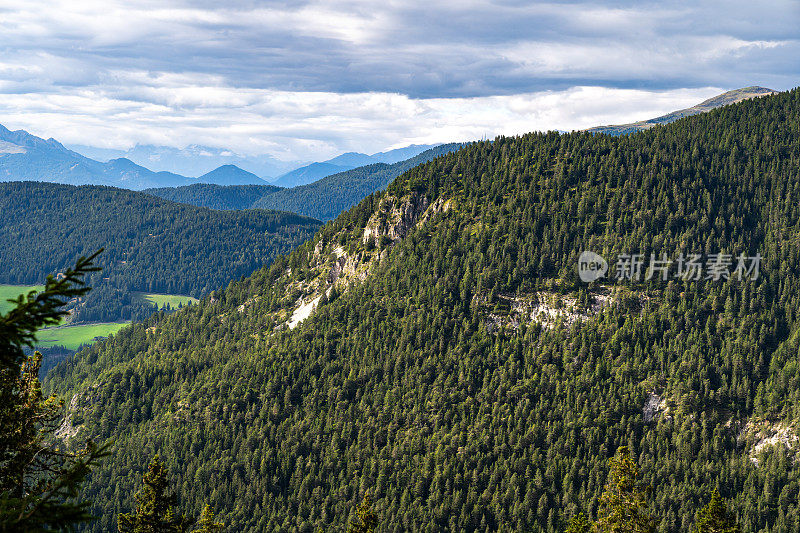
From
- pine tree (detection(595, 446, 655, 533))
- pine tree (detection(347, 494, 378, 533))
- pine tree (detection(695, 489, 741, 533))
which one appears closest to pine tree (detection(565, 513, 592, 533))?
pine tree (detection(595, 446, 655, 533))

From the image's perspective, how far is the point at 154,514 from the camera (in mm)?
63312

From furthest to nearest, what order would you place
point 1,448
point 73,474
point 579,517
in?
point 579,517 → point 1,448 → point 73,474

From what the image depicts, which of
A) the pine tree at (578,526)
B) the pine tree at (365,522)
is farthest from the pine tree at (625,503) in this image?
the pine tree at (365,522)

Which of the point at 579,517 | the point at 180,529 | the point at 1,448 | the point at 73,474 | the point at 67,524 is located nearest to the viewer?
the point at 67,524

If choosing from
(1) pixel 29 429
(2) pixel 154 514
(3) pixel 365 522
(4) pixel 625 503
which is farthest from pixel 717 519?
(1) pixel 29 429

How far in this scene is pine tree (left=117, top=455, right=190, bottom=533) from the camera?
6147 cm

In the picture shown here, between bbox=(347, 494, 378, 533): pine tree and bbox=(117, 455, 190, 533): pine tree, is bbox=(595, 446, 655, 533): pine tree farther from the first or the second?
bbox=(117, 455, 190, 533): pine tree

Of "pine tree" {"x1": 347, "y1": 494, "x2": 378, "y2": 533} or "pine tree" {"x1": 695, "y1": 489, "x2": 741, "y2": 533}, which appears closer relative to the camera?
"pine tree" {"x1": 347, "y1": 494, "x2": 378, "y2": 533}

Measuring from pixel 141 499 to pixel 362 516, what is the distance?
79.5ft

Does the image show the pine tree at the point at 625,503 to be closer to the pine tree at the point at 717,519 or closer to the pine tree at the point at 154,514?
the pine tree at the point at 717,519

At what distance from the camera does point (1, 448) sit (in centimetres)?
3578

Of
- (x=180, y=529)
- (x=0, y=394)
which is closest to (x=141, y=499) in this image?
(x=180, y=529)

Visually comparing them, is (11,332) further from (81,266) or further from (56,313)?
(81,266)

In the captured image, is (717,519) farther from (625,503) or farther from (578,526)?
(578,526)
